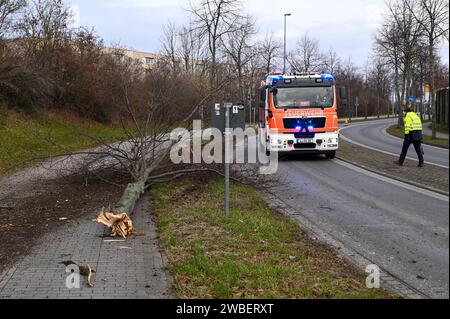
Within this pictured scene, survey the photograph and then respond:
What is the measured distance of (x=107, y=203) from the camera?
10.4m

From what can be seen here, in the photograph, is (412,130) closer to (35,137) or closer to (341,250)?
(341,250)

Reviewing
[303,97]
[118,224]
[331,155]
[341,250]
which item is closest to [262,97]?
[303,97]

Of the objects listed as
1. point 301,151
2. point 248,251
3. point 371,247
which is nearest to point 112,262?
point 248,251

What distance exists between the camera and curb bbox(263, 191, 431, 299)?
5132 mm

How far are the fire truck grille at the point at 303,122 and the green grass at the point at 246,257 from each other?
8.66m

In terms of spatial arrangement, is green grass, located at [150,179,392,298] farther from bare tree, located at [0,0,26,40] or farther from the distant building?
bare tree, located at [0,0,26,40]

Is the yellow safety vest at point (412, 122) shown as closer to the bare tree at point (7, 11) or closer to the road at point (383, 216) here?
the road at point (383, 216)

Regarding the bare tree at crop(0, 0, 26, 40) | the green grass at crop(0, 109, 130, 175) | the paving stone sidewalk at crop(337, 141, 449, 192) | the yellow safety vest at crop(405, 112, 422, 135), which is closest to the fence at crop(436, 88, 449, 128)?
the paving stone sidewalk at crop(337, 141, 449, 192)

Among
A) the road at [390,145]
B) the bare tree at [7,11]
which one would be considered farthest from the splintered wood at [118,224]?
the bare tree at [7,11]

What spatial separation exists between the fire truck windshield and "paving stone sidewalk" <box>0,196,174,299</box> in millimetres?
10961

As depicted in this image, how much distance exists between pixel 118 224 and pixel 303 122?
11.6 metres

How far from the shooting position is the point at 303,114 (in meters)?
18.0

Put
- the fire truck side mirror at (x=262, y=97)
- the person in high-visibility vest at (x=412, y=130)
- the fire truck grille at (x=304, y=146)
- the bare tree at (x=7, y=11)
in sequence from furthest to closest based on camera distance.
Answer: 1. the bare tree at (x=7, y=11)
2. the fire truck side mirror at (x=262, y=97)
3. the fire truck grille at (x=304, y=146)
4. the person in high-visibility vest at (x=412, y=130)

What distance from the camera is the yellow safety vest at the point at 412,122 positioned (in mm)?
14148
